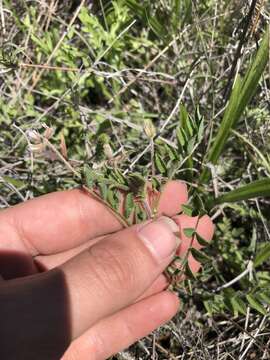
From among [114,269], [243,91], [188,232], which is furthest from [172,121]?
[114,269]

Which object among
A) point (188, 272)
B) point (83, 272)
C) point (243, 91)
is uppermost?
point (243, 91)

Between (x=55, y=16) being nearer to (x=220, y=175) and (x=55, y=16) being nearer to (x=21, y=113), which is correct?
(x=21, y=113)

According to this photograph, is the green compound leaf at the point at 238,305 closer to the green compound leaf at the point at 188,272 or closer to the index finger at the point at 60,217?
Result: the green compound leaf at the point at 188,272

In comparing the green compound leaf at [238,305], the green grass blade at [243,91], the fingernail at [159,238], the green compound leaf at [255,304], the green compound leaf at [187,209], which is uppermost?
the green grass blade at [243,91]

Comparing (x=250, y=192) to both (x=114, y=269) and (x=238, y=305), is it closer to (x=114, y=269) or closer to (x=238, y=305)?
(x=238, y=305)

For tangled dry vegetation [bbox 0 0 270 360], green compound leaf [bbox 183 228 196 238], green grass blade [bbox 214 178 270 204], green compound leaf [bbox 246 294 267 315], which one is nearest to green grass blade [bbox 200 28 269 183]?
tangled dry vegetation [bbox 0 0 270 360]

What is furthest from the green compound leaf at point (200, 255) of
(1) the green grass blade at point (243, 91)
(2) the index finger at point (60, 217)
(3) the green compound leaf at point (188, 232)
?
(1) the green grass blade at point (243, 91)

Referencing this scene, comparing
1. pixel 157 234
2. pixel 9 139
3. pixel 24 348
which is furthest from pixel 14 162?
pixel 24 348
